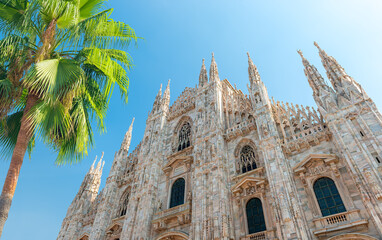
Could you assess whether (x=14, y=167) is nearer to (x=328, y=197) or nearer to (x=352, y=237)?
(x=352, y=237)

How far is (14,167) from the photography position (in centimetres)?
677

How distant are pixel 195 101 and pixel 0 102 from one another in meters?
17.1

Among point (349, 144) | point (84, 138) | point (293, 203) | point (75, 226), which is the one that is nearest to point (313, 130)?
point (349, 144)

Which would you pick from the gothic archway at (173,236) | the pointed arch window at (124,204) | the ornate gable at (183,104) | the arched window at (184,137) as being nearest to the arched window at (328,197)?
the gothic archway at (173,236)

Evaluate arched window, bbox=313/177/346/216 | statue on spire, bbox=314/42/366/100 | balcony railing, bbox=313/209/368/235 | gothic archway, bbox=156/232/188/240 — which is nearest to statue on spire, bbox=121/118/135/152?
gothic archway, bbox=156/232/188/240

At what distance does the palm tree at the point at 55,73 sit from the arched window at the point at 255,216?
9796 mm

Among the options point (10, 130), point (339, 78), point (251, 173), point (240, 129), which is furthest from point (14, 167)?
point (339, 78)

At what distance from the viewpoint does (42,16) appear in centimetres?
831

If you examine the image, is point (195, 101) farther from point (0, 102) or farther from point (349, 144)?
point (0, 102)

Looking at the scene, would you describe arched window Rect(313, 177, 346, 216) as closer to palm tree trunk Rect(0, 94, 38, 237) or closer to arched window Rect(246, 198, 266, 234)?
arched window Rect(246, 198, 266, 234)

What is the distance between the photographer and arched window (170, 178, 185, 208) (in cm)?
1820

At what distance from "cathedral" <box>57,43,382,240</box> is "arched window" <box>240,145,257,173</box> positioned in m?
0.06

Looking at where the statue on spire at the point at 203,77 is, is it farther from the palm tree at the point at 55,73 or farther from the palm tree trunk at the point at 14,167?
the palm tree trunk at the point at 14,167

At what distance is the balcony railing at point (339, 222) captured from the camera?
35.6ft
